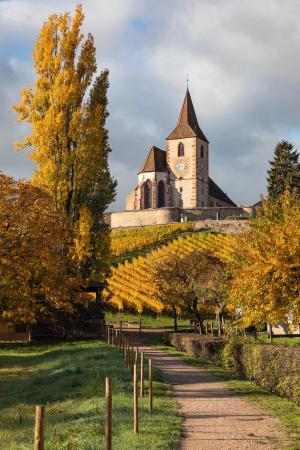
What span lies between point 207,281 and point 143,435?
26.2 m

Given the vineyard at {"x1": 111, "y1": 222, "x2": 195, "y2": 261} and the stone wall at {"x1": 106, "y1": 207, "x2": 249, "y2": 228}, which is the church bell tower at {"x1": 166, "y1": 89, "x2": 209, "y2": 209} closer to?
the stone wall at {"x1": 106, "y1": 207, "x2": 249, "y2": 228}

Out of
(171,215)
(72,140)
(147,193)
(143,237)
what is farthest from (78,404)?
(147,193)

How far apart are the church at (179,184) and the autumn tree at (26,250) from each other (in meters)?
58.3

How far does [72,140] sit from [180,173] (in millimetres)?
62656

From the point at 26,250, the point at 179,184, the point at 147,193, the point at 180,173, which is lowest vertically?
the point at 26,250

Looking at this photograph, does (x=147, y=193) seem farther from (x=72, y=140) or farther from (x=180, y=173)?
(x=72, y=140)

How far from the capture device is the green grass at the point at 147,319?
150ft

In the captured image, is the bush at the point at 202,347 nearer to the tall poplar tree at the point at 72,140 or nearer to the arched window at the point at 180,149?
the tall poplar tree at the point at 72,140

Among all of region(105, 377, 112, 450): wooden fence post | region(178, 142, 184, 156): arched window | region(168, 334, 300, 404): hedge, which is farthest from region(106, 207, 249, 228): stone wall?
region(105, 377, 112, 450): wooden fence post

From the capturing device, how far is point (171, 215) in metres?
83.6

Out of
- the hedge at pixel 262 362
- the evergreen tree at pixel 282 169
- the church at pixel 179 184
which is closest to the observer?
the hedge at pixel 262 362

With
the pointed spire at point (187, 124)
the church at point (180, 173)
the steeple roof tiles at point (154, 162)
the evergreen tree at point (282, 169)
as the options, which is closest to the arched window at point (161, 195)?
the church at point (180, 173)

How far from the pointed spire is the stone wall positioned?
16694mm

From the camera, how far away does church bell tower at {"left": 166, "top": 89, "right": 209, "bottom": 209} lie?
92.6m
